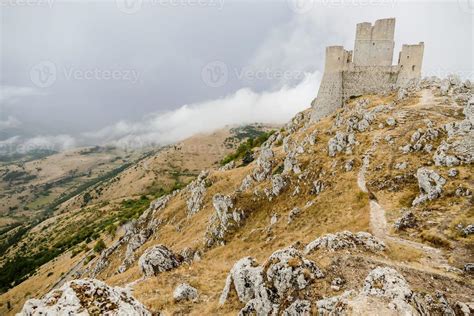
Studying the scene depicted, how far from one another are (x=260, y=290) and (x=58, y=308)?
11112 millimetres

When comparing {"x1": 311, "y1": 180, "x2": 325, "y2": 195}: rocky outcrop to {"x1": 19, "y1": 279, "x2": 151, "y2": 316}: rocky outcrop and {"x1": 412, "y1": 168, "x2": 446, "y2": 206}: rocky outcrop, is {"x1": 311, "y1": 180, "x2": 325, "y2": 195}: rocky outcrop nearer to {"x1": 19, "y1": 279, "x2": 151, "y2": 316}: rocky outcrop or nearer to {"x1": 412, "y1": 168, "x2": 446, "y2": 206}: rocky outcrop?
{"x1": 412, "y1": 168, "x2": 446, "y2": 206}: rocky outcrop

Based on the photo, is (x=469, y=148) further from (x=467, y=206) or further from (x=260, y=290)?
(x=260, y=290)

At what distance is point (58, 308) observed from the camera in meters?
14.1

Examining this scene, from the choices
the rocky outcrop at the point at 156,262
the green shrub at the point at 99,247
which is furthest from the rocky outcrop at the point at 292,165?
the green shrub at the point at 99,247

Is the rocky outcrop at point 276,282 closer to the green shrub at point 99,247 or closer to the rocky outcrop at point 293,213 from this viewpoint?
the rocky outcrop at point 293,213

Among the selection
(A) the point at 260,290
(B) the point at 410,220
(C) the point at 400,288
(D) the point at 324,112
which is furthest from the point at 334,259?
(D) the point at 324,112

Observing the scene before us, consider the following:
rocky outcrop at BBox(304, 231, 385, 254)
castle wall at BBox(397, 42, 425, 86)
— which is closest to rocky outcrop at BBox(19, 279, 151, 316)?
rocky outcrop at BBox(304, 231, 385, 254)

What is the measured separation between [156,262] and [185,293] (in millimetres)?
7439

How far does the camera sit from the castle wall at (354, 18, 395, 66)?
71.8m

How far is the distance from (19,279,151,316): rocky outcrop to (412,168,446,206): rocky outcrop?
29888 millimetres

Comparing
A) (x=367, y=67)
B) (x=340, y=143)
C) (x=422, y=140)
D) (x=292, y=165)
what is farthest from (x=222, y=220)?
(x=367, y=67)

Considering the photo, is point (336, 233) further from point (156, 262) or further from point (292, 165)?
point (292, 165)

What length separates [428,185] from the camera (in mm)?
34625

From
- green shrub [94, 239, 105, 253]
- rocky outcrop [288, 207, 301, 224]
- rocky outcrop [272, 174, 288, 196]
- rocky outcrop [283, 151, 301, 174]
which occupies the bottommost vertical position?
green shrub [94, 239, 105, 253]
